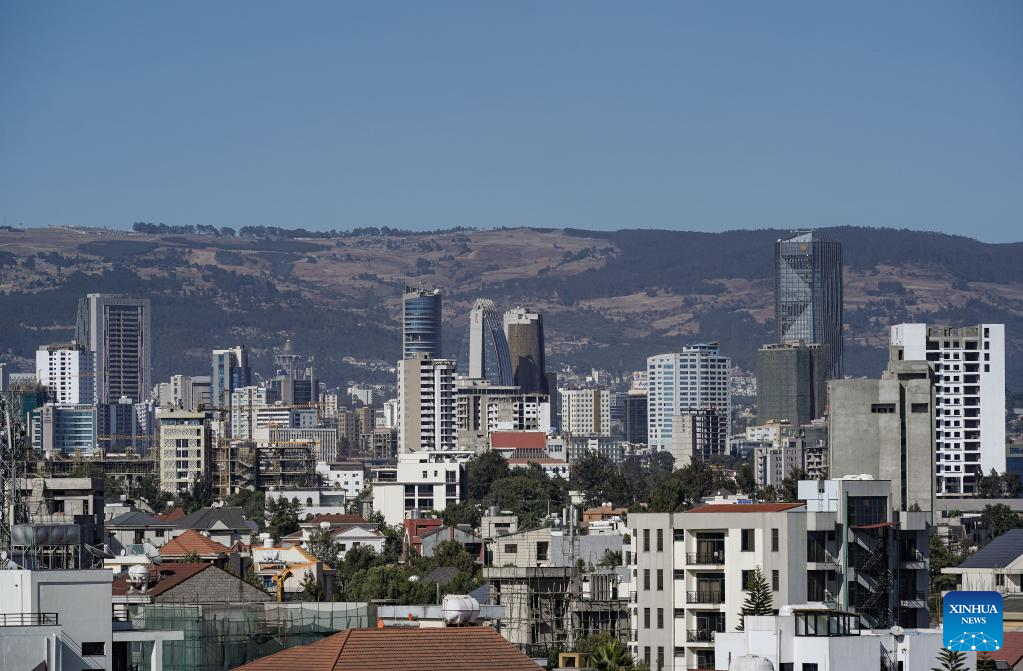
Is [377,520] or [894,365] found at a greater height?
[894,365]

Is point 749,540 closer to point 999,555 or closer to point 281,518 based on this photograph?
point 999,555

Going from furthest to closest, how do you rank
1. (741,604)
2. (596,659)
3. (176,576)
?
(741,604)
(176,576)
(596,659)

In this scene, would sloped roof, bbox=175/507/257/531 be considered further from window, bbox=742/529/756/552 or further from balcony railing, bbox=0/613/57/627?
balcony railing, bbox=0/613/57/627

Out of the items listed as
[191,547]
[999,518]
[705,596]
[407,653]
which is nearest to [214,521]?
[999,518]

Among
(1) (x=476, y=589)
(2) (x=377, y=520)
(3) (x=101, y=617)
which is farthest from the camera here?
(2) (x=377, y=520)

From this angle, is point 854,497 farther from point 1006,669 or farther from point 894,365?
point 894,365

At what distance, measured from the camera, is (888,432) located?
15438 cm

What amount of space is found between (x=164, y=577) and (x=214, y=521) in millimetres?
99203

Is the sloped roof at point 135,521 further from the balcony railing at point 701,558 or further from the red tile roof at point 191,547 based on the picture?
the balcony railing at point 701,558

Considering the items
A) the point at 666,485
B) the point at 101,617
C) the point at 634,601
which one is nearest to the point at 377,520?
the point at 666,485

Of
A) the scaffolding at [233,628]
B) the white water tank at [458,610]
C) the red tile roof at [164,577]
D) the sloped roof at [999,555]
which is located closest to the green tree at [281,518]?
the sloped roof at [999,555]

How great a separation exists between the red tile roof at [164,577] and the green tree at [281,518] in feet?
313

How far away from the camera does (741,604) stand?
66.3 meters

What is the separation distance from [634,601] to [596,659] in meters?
24.4
